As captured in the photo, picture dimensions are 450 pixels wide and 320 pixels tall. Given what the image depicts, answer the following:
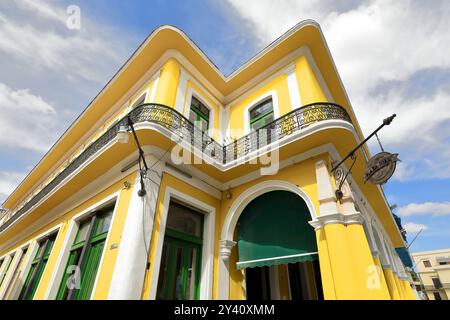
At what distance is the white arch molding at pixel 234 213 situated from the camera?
555 cm

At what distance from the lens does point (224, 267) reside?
Answer: 5891 mm

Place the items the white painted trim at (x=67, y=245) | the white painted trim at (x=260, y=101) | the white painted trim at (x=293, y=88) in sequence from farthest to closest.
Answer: the white painted trim at (x=260, y=101) < the white painted trim at (x=293, y=88) < the white painted trim at (x=67, y=245)

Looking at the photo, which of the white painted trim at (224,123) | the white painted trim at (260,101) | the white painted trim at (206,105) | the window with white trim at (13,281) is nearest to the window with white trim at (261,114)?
the white painted trim at (260,101)

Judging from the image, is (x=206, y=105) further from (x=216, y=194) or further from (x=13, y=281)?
(x=13, y=281)

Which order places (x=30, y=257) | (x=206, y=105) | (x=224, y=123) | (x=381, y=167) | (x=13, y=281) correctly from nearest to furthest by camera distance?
(x=381, y=167)
(x=206, y=105)
(x=224, y=123)
(x=30, y=257)
(x=13, y=281)

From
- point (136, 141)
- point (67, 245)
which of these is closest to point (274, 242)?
point (136, 141)

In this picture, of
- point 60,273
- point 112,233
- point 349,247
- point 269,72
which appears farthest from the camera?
point 269,72

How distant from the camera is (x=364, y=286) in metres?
4.00

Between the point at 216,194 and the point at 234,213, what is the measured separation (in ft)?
2.82

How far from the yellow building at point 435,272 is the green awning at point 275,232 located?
115 feet

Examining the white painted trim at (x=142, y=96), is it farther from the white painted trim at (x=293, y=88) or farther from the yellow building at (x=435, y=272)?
the yellow building at (x=435, y=272)
